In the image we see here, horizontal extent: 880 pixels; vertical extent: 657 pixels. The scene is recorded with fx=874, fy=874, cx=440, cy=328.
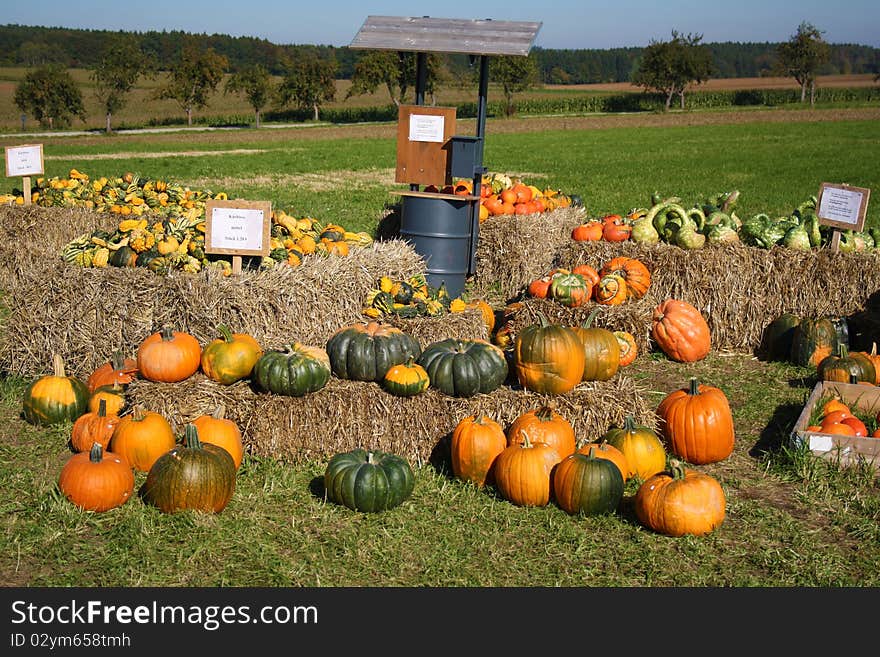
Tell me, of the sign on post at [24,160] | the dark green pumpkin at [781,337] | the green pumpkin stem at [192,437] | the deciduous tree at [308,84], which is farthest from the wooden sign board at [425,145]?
the deciduous tree at [308,84]

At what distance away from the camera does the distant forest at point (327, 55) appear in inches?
4850

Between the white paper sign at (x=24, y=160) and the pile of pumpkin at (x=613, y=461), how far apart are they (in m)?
8.59

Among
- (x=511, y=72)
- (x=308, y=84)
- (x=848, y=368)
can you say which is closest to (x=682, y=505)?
(x=848, y=368)

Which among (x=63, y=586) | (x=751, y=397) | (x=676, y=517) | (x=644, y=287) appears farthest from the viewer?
(x=644, y=287)

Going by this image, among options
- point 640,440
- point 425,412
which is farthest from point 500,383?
point 640,440

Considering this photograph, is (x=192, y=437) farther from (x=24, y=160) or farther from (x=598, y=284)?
(x=24, y=160)

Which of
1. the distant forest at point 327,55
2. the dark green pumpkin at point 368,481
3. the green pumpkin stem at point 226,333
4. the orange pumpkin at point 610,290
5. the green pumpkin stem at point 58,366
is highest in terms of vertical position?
the distant forest at point 327,55

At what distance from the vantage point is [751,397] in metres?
7.66

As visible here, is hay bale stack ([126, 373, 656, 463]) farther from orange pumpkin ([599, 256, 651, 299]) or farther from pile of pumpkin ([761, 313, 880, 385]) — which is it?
orange pumpkin ([599, 256, 651, 299])

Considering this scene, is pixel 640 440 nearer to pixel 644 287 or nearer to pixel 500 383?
pixel 500 383

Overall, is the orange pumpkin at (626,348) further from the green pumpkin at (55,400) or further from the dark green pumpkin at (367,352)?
the green pumpkin at (55,400)

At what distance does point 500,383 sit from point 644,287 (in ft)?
11.0

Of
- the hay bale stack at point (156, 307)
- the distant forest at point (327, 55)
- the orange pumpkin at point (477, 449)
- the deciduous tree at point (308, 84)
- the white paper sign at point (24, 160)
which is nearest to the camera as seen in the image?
the orange pumpkin at point (477, 449)

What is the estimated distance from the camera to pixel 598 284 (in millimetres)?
8766
